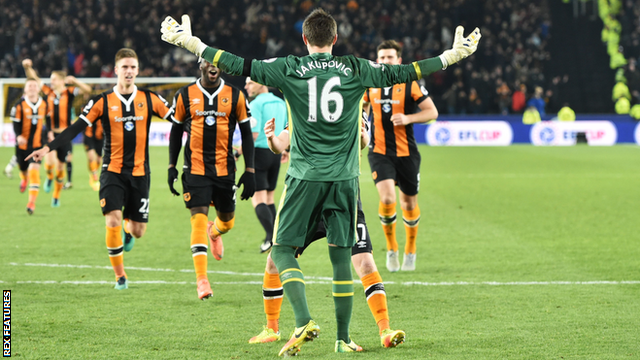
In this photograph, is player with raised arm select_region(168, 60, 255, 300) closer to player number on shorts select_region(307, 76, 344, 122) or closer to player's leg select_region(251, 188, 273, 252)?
player's leg select_region(251, 188, 273, 252)

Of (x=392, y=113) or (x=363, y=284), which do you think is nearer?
(x=363, y=284)

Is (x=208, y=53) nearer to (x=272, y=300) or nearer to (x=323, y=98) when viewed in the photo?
(x=323, y=98)

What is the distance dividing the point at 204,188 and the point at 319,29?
2641 mm

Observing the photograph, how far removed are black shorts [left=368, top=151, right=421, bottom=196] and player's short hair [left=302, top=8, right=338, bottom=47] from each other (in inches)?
131

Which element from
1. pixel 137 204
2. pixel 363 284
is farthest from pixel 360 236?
pixel 137 204

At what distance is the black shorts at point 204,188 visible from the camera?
6.68 metres

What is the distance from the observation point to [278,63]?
14.6 ft

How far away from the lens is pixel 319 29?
14.5ft

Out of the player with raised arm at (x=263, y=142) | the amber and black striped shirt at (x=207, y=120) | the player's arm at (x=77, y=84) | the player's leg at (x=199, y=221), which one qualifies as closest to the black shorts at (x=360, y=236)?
the player's leg at (x=199, y=221)

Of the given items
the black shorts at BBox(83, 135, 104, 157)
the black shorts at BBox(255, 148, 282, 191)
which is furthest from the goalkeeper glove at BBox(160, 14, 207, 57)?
the black shorts at BBox(83, 135, 104, 157)

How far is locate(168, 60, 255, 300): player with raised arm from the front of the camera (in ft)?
21.9

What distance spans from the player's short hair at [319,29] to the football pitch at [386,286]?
1818 mm

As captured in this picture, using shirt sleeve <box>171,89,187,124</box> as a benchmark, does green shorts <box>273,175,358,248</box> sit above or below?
below

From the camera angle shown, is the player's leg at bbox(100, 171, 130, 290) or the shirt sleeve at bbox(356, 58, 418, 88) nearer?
the shirt sleeve at bbox(356, 58, 418, 88)
